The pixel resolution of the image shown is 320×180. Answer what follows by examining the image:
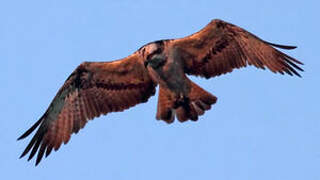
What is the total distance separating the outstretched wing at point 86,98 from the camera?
12.6 m

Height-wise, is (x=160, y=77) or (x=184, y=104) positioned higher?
(x=160, y=77)

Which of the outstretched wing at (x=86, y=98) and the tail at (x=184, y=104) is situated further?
the outstretched wing at (x=86, y=98)

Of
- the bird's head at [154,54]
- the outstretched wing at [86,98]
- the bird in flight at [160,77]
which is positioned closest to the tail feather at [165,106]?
the bird in flight at [160,77]

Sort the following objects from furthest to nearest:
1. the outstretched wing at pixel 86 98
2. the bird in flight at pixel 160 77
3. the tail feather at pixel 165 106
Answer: the outstretched wing at pixel 86 98 → the tail feather at pixel 165 106 → the bird in flight at pixel 160 77

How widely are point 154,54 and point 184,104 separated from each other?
1.12 m

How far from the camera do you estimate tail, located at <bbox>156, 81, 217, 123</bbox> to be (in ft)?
39.5

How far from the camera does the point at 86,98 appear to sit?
42.3 ft

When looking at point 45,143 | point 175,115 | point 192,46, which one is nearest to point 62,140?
point 45,143

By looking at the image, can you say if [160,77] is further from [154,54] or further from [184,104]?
[184,104]

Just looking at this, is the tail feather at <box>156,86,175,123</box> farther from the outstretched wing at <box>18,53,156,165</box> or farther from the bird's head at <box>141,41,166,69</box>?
the bird's head at <box>141,41,166,69</box>

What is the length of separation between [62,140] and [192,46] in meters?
2.98

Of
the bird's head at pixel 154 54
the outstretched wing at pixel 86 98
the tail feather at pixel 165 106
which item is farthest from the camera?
the outstretched wing at pixel 86 98

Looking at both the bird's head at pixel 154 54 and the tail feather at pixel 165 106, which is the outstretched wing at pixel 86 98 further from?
the bird's head at pixel 154 54

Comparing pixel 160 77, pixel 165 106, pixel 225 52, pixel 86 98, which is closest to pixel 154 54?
pixel 160 77
